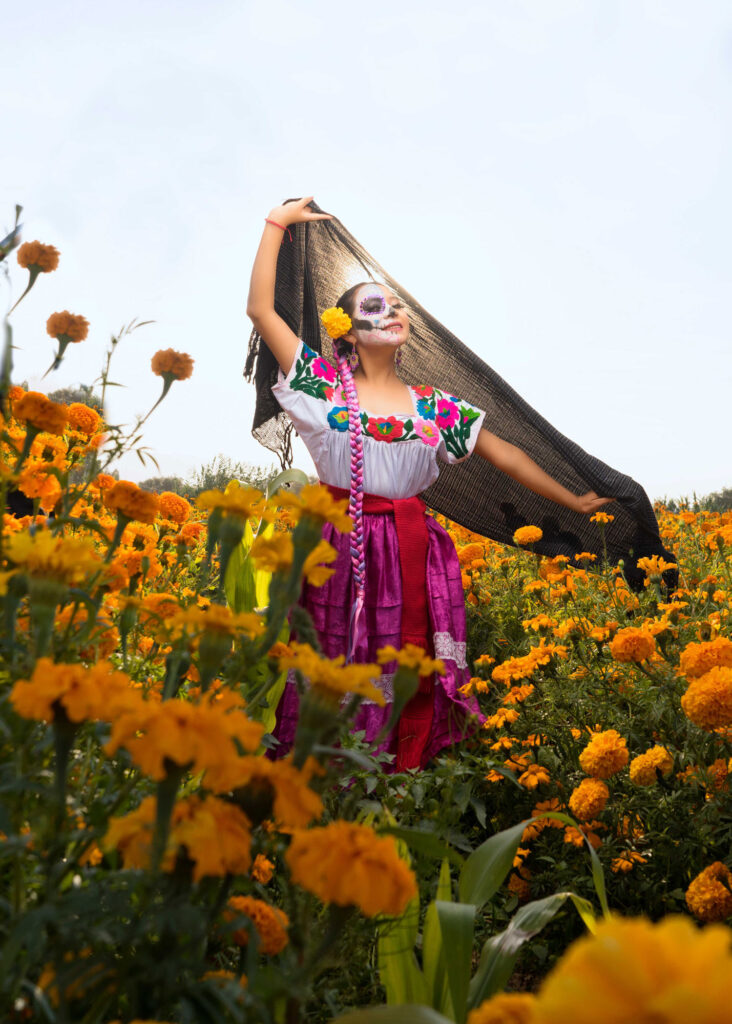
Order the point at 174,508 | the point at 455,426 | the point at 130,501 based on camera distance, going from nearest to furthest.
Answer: the point at 130,501 < the point at 174,508 < the point at 455,426

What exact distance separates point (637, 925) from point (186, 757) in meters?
0.30

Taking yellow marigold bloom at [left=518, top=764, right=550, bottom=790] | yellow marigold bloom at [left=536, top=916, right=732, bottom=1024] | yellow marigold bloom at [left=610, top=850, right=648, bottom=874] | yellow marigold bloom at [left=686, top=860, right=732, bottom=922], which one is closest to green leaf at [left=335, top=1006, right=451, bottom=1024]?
yellow marigold bloom at [left=536, top=916, right=732, bottom=1024]

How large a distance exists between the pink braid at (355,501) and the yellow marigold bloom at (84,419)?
3.46 feet

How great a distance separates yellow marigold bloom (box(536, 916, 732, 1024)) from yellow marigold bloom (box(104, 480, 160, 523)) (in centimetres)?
79

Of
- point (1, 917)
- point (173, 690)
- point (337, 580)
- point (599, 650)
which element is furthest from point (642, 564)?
point (1, 917)

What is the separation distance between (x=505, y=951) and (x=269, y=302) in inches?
91.0

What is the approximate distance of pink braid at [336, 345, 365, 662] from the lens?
262 cm

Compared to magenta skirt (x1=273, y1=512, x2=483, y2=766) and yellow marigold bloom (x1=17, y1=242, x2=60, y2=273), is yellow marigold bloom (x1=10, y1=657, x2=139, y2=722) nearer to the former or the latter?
yellow marigold bloom (x1=17, y1=242, x2=60, y2=273)

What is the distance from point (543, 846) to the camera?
1.74 meters

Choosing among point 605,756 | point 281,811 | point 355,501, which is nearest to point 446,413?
point 355,501

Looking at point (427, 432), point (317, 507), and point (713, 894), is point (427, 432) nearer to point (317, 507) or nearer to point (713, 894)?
point (713, 894)

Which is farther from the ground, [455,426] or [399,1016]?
[455,426]

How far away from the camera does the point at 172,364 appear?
1.26m

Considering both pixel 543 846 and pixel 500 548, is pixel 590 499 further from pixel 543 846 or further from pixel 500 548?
pixel 543 846
